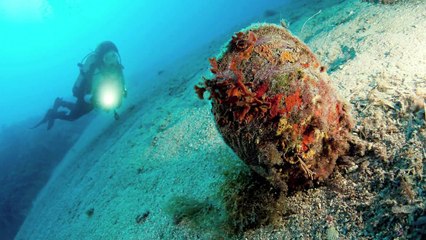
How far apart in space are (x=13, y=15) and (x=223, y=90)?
14031cm

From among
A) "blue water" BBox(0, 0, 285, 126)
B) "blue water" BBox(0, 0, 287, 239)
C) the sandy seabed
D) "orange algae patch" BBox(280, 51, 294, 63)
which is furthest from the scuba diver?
"blue water" BBox(0, 0, 285, 126)

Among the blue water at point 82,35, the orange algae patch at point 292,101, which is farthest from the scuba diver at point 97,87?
the blue water at point 82,35

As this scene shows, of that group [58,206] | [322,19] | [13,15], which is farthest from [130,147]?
[13,15]

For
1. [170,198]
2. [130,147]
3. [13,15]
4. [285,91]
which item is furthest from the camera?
[13,15]

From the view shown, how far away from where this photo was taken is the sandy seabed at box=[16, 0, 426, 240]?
7.30 feet

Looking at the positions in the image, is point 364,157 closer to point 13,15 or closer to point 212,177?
point 212,177

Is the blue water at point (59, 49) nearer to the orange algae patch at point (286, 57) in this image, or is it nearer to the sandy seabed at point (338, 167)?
the sandy seabed at point (338, 167)

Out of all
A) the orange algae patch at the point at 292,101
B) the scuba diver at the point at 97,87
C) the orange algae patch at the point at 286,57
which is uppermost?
the scuba diver at the point at 97,87

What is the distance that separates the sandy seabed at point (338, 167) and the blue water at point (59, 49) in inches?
277

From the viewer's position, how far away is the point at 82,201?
6047 mm

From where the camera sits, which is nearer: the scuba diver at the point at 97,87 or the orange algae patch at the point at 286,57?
the orange algae patch at the point at 286,57

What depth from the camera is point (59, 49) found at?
274 ft

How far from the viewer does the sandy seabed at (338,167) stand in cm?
223

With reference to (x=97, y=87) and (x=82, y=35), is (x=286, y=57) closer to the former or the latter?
(x=97, y=87)
